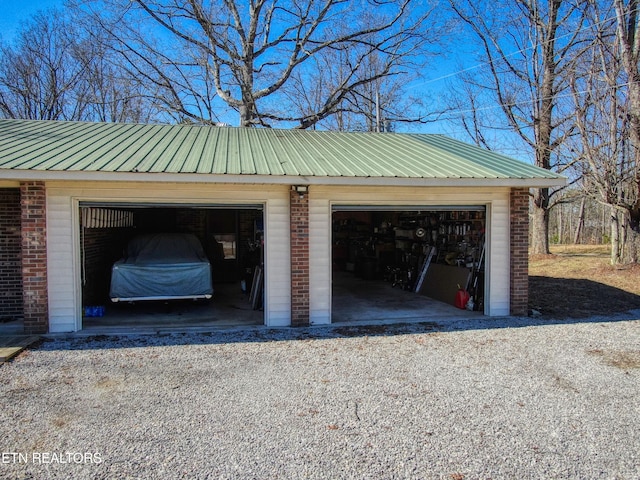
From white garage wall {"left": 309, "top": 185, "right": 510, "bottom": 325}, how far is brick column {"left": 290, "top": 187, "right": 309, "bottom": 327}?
0.15m

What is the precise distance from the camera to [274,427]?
12.6ft

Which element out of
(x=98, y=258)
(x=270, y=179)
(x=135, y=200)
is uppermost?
(x=270, y=179)

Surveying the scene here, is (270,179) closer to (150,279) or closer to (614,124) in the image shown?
(150,279)

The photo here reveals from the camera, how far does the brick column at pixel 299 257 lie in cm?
738

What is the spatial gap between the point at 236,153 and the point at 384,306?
4.42 meters

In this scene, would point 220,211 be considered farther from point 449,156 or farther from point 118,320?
point 449,156

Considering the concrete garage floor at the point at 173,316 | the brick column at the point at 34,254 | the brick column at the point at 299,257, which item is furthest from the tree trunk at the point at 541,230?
Answer: the brick column at the point at 34,254

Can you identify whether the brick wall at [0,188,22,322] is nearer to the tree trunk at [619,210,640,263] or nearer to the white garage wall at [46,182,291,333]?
the white garage wall at [46,182,291,333]

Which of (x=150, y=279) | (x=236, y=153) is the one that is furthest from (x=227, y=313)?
(x=236, y=153)

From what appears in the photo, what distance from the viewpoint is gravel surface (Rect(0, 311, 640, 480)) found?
10.7 ft

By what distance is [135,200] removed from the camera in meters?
7.06

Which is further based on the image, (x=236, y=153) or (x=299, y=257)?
(x=236, y=153)

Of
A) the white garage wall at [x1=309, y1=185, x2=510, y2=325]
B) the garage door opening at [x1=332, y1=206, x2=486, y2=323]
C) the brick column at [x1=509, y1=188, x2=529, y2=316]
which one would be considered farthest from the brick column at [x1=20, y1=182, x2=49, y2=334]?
the brick column at [x1=509, y1=188, x2=529, y2=316]

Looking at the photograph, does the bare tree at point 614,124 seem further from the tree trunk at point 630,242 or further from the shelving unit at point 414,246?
the shelving unit at point 414,246
